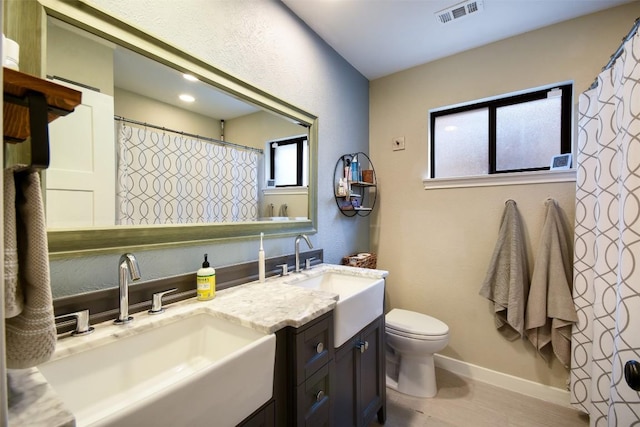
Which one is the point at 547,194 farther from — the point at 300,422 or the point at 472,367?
the point at 300,422

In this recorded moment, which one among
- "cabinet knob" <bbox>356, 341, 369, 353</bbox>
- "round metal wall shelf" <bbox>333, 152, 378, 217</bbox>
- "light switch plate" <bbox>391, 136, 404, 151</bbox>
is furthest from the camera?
"light switch plate" <bbox>391, 136, 404, 151</bbox>

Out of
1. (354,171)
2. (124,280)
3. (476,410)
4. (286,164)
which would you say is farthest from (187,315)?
(476,410)

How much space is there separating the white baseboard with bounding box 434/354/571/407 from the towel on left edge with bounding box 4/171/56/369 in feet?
8.13

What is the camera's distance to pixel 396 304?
2.46 meters

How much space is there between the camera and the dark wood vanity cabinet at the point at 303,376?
3.04 ft

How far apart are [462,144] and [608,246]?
1210 millimetres

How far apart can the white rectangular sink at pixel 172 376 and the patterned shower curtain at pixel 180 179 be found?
1.48ft

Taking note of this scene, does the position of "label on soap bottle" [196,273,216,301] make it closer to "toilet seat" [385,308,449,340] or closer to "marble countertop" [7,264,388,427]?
"marble countertop" [7,264,388,427]

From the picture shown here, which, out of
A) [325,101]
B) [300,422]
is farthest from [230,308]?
[325,101]

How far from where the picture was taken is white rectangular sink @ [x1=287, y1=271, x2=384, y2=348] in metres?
1.20

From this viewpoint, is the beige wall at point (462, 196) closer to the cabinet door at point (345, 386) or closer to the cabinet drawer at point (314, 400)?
the cabinet door at point (345, 386)

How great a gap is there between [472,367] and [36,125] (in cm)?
267

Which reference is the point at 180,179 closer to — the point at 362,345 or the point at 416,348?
the point at 362,345

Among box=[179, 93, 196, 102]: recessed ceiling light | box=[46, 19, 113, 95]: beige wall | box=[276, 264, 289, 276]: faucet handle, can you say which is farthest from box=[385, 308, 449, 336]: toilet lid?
box=[46, 19, 113, 95]: beige wall
